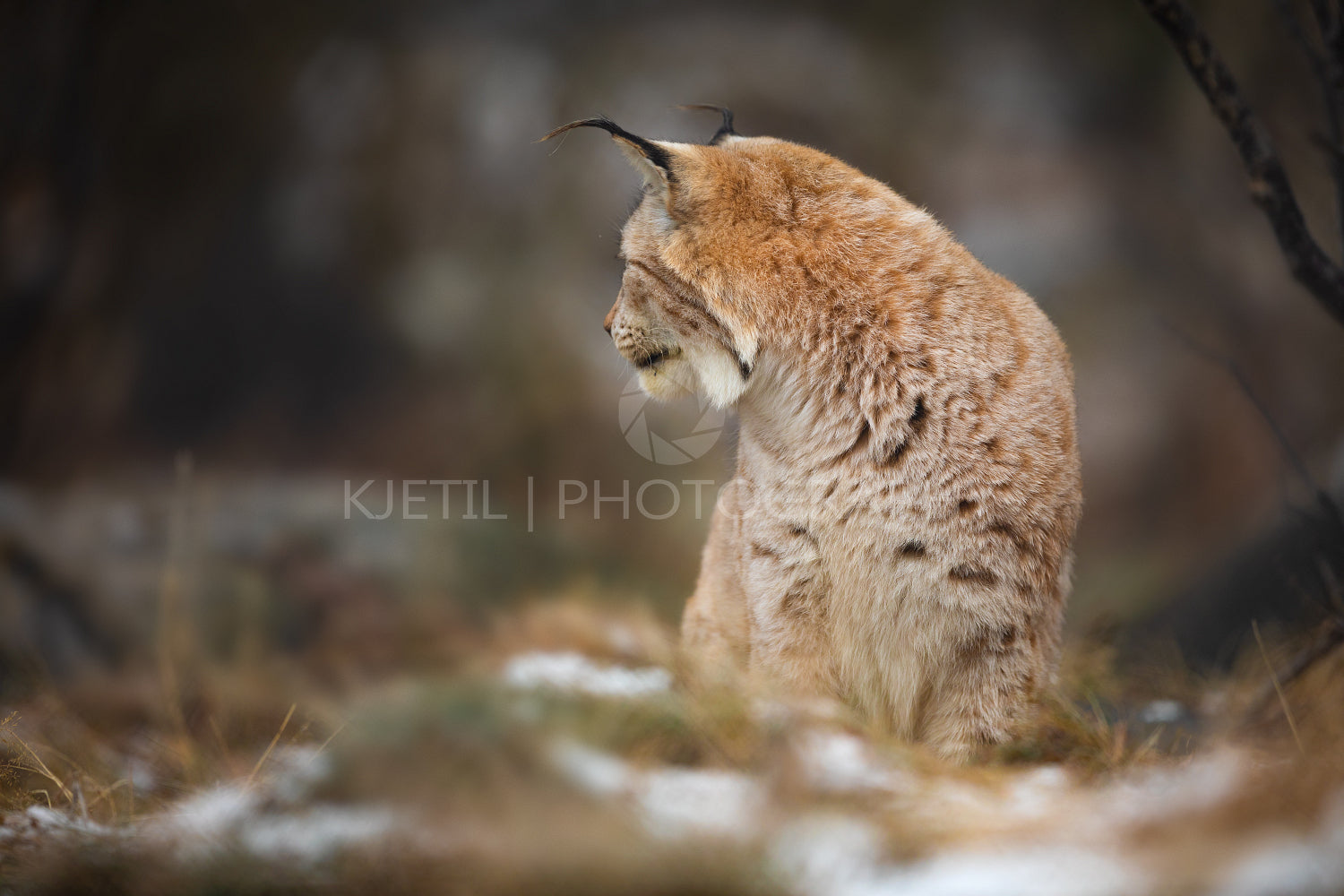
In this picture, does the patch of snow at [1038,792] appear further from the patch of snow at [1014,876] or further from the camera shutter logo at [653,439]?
the camera shutter logo at [653,439]

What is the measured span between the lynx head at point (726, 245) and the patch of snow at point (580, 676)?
3.25ft

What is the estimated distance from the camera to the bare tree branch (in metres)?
2.73

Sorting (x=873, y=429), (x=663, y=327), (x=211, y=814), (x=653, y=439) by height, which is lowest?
(x=211, y=814)

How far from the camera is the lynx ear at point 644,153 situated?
276 centimetres

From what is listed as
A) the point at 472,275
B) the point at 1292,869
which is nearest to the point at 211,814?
the point at 1292,869

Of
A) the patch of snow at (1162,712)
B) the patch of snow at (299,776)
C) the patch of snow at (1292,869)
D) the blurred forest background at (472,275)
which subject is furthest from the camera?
the blurred forest background at (472,275)

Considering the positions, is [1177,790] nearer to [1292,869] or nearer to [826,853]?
[1292,869]

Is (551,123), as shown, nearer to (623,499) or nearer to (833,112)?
(833,112)

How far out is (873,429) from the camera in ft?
8.77

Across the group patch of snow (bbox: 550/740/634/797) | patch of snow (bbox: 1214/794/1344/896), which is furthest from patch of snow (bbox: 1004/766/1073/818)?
patch of snow (bbox: 550/740/634/797)

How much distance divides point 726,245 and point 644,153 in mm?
392

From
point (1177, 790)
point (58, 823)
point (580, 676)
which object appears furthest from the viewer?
point (580, 676)

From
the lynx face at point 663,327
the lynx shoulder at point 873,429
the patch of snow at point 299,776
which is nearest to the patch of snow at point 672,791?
the patch of snow at point 299,776

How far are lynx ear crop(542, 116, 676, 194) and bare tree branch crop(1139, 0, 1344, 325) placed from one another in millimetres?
1536
